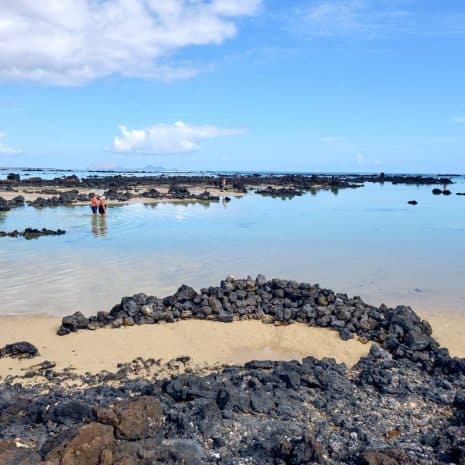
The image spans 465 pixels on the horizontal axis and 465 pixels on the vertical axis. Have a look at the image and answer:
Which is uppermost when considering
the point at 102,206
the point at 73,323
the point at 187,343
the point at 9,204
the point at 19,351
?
the point at 102,206

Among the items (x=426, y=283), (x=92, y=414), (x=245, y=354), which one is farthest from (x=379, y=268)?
(x=92, y=414)

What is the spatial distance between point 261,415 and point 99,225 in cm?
2067

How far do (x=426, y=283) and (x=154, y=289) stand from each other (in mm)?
7389

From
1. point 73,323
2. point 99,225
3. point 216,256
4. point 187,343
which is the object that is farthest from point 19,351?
point 99,225

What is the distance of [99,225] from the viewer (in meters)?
25.2

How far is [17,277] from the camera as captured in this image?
45.3 feet

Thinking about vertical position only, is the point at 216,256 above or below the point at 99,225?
below

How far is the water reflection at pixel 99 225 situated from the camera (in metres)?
22.5

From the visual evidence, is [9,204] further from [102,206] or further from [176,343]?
[176,343]

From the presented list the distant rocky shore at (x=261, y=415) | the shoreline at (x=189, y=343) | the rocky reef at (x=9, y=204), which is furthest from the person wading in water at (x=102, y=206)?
the distant rocky shore at (x=261, y=415)

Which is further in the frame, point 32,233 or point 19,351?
point 32,233

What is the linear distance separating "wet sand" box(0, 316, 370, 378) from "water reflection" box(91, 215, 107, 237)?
12.5 metres

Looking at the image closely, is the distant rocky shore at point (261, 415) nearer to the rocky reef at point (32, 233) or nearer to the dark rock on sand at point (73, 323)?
the dark rock on sand at point (73, 323)

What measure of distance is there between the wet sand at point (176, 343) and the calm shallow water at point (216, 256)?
1638 millimetres
